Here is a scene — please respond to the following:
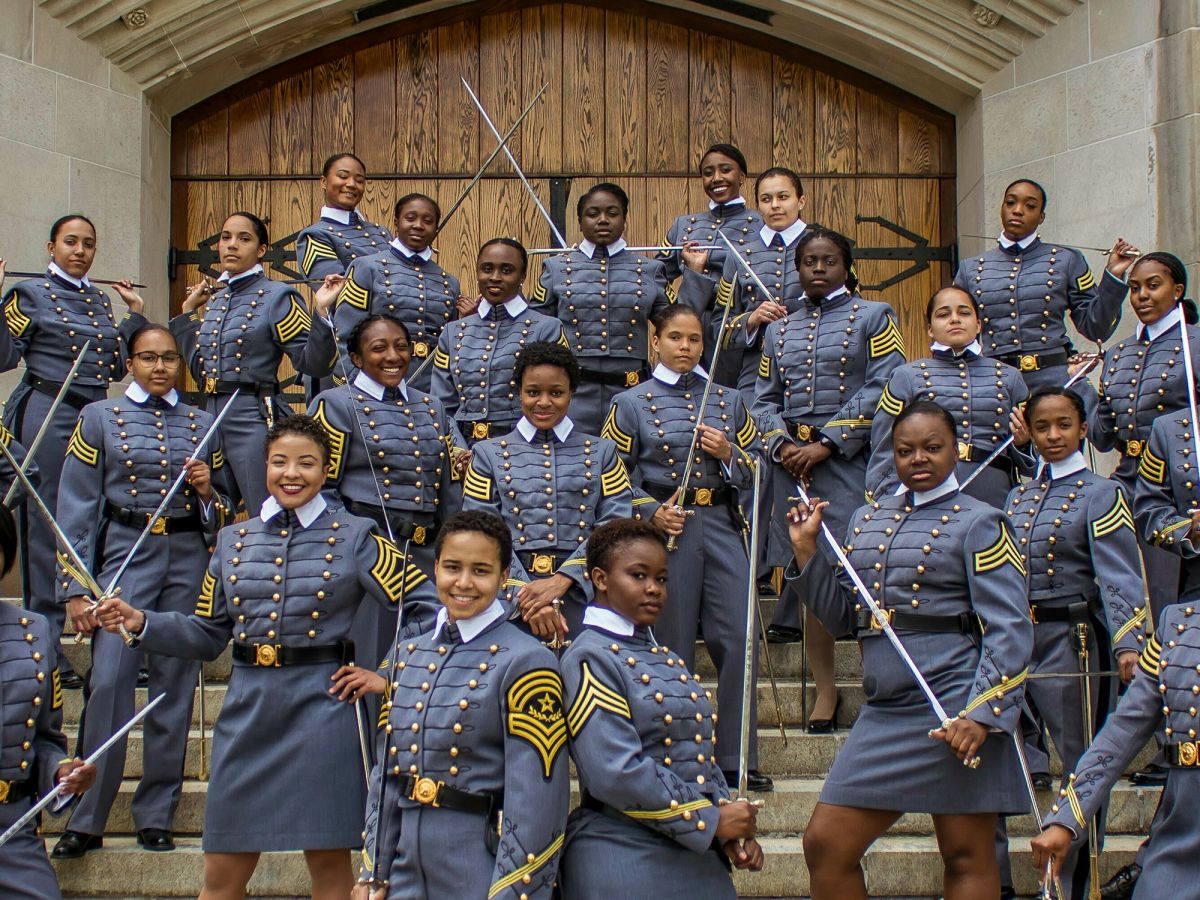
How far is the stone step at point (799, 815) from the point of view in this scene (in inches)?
209

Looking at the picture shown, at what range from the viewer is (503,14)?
9055 mm

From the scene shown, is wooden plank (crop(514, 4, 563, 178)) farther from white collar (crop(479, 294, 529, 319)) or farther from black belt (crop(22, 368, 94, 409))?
black belt (crop(22, 368, 94, 409))

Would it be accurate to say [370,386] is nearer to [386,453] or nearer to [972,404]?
[386,453]

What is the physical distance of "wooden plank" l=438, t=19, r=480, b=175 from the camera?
29.4 ft

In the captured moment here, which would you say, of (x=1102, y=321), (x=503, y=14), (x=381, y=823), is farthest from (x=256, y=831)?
(x=503, y=14)

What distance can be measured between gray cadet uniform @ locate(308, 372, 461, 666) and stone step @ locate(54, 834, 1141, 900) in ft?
2.70

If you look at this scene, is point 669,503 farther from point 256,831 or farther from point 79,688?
point 79,688

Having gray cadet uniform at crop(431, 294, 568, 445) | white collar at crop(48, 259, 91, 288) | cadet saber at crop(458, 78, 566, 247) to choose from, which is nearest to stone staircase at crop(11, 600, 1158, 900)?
gray cadet uniform at crop(431, 294, 568, 445)

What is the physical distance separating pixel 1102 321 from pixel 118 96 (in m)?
5.39

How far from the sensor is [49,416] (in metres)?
6.03

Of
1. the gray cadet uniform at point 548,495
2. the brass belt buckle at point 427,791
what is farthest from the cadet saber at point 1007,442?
the brass belt buckle at point 427,791

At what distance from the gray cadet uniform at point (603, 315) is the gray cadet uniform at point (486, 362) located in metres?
0.24

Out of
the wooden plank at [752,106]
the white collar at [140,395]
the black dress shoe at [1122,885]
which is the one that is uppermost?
the wooden plank at [752,106]

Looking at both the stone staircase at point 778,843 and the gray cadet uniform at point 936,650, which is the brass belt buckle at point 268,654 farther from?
the gray cadet uniform at point 936,650
